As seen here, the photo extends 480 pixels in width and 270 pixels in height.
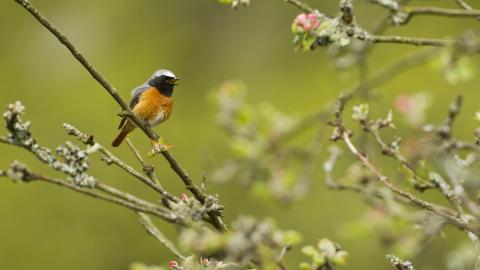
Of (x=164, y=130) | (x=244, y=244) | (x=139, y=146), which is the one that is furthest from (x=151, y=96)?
(x=164, y=130)

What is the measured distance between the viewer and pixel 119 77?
66.1ft

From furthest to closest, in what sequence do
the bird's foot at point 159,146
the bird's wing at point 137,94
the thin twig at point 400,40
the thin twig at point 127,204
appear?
the bird's wing at point 137,94 → the bird's foot at point 159,146 → the thin twig at point 400,40 → the thin twig at point 127,204

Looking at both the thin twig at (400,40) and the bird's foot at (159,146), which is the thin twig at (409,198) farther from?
the bird's foot at (159,146)

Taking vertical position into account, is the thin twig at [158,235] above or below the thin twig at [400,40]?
below

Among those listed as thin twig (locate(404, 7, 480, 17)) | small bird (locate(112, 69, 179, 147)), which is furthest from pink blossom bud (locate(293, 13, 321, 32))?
small bird (locate(112, 69, 179, 147))

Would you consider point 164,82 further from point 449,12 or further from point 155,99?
point 449,12

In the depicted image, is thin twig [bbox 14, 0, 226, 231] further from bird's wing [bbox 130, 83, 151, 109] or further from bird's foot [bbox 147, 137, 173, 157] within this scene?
bird's wing [bbox 130, 83, 151, 109]

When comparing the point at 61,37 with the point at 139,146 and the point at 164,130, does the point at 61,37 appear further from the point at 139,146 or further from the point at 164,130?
the point at 164,130

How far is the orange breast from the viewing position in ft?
19.0

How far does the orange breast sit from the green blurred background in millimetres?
9121

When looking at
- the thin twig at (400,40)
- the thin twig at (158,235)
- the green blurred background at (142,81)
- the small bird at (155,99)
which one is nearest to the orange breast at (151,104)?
the small bird at (155,99)

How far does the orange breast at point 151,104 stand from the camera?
5.80 m

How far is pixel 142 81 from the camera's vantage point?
18.7m

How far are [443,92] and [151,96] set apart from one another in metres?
12.2
